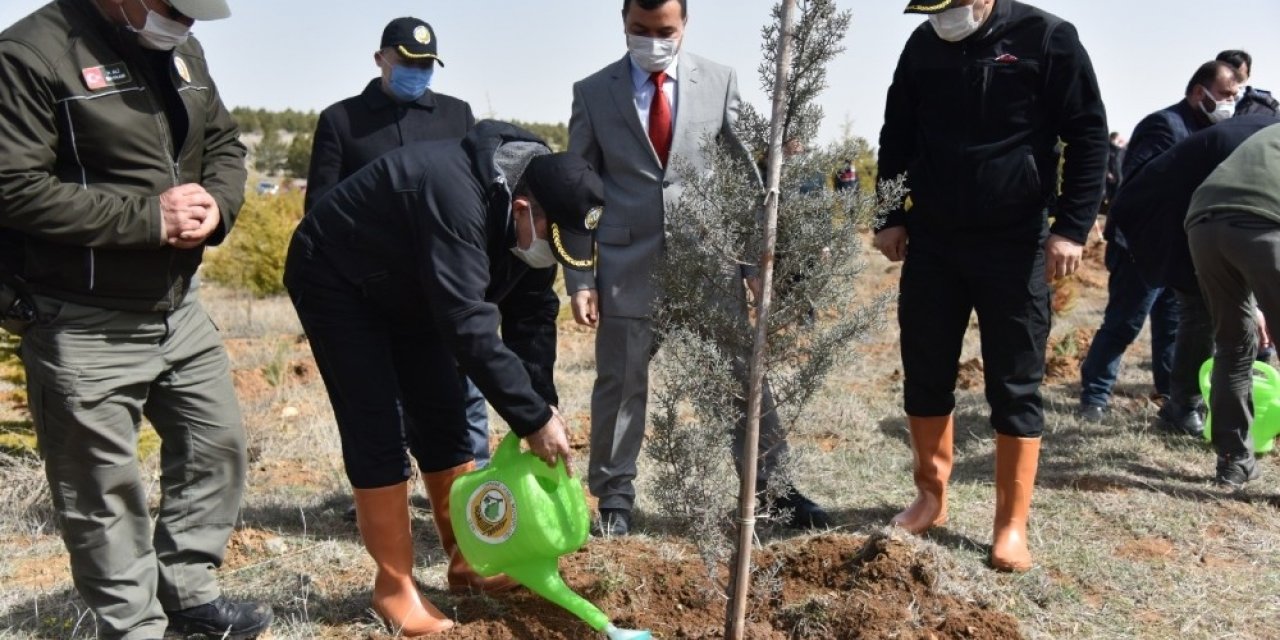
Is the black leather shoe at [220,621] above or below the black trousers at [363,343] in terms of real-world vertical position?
below

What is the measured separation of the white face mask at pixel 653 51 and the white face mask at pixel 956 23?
2.97ft

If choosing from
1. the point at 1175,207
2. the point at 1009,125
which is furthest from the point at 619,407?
the point at 1175,207

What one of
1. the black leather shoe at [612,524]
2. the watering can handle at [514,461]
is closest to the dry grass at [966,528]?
the black leather shoe at [612,524]

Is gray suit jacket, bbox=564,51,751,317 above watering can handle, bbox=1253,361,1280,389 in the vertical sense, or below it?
above

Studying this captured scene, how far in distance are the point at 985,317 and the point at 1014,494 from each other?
0.66m

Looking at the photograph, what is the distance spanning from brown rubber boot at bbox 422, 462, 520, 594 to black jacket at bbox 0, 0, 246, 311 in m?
1.03

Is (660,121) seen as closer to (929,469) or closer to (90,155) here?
(929,469)

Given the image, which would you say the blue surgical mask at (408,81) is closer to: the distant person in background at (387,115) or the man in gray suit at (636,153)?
the distant person in background at (387,115)

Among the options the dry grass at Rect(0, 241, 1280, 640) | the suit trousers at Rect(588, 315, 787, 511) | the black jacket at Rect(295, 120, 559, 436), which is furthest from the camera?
the suit trousers at Rect(588, 315, 787, 511)

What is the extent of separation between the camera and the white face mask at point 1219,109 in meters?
5.59

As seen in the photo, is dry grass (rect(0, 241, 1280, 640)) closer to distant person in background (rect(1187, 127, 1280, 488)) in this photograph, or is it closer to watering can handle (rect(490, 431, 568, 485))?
→ distant person in background (rect(1187, 127, 1280, 488))

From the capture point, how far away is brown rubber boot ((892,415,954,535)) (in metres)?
4.08

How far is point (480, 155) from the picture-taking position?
2.82 meters

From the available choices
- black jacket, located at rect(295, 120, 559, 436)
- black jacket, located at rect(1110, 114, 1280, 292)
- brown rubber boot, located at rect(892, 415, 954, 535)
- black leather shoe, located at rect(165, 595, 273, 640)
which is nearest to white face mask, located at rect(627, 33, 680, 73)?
black jacket, located at rect(295, 120, 559, 436)
